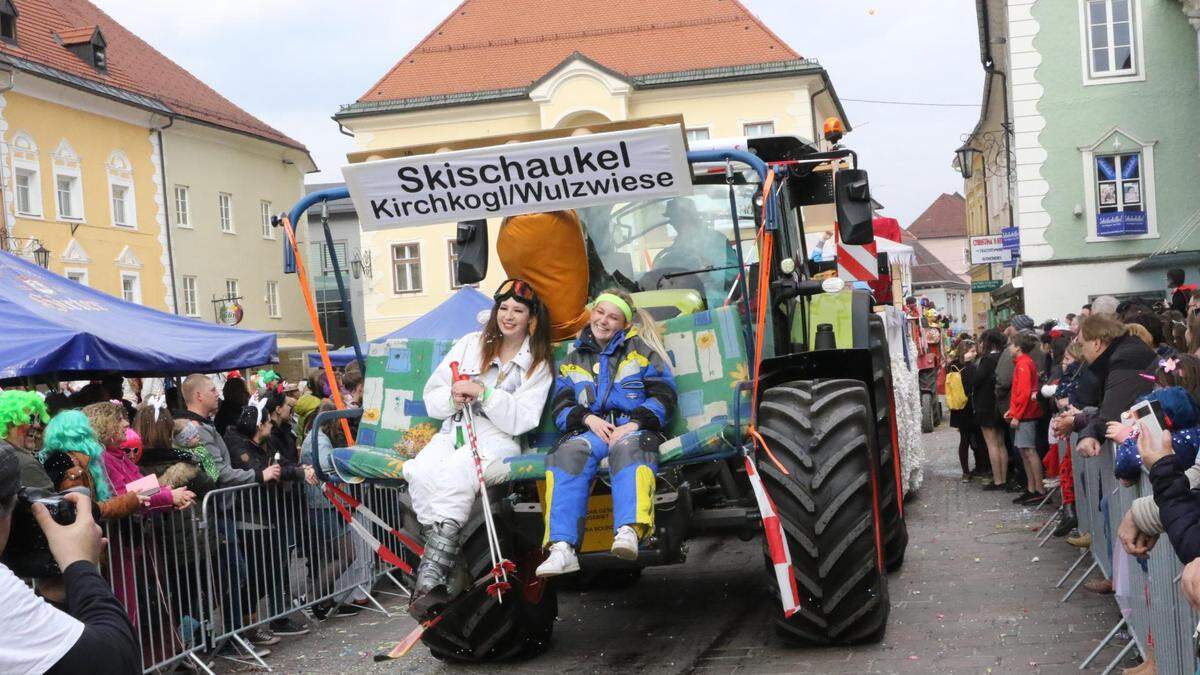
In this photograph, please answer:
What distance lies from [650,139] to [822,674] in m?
2.70

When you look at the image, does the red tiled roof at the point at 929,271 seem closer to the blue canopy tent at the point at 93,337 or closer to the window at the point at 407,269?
the window at the point at 407,269

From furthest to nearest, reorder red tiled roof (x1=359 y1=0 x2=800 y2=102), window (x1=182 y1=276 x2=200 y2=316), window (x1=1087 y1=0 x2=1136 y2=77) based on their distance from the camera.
Answer: red tiled roof (x1=359 y1=0 x2=800 y2=102) → window (x1=182 y1=276 x2=200 y2=316) → window (x1=1087 y1=0 x2=1136 y2=77)

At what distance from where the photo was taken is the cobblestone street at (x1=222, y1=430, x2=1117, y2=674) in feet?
21.4

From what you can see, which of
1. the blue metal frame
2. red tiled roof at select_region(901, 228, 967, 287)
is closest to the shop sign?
the blue metal frame

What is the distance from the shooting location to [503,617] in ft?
23.1

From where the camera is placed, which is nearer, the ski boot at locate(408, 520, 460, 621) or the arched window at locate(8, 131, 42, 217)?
the ski boot at locate(408, 520, 460, 621)

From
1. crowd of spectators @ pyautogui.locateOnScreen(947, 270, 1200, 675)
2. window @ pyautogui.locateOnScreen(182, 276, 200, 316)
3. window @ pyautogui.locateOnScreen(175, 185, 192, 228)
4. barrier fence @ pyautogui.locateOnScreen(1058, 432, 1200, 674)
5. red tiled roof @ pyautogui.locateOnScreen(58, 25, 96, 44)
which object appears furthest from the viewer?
window @ pyautogui.locateOnScreen(182, 276, 200, 316)

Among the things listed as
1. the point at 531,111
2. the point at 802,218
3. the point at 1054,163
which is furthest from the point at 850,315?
the point at 531,111

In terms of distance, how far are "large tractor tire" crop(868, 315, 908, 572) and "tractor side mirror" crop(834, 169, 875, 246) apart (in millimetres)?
1125

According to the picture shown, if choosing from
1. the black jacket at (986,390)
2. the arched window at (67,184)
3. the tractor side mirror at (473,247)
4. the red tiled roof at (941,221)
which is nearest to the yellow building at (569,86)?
the arched window at (67,184)

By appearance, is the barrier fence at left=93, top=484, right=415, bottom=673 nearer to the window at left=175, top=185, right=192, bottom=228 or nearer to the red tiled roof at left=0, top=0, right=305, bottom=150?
the red tiled roof at left=0, top=0, right=305, bottom=150

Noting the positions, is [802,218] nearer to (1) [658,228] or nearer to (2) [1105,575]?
(1) [658,228]

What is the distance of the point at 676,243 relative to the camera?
791 cm

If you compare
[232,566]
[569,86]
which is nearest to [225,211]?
[569,86]
